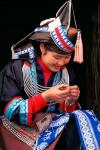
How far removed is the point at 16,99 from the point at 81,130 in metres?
0.41

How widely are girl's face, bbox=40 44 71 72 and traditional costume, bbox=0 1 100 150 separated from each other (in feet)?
0.17

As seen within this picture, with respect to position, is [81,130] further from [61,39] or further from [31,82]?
[61,39]

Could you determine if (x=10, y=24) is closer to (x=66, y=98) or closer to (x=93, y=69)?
Result: (x=93, y=69)

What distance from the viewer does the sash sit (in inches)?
93.2

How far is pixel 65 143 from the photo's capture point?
2.46m

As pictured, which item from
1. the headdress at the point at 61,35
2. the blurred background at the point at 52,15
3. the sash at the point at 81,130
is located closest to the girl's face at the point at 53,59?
the headdress at the point at 61,35

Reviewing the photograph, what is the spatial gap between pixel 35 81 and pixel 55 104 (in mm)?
207

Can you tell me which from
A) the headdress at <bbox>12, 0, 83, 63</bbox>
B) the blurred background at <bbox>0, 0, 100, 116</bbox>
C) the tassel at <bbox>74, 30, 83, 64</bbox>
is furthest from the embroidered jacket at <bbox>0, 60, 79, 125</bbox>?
the blurred background at <bbox>0, 0, 100, 116</bbox>

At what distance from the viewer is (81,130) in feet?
7.88

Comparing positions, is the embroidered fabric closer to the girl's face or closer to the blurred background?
the girl's face

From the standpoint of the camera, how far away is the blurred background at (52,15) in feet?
10.4

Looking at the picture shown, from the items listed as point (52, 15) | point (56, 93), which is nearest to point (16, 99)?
point (56, 93)

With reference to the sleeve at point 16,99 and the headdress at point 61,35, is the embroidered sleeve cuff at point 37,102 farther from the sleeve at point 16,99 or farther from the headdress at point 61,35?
the headdress at point 61,35

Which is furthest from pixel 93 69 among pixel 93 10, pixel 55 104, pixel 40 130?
pixel 40 130
